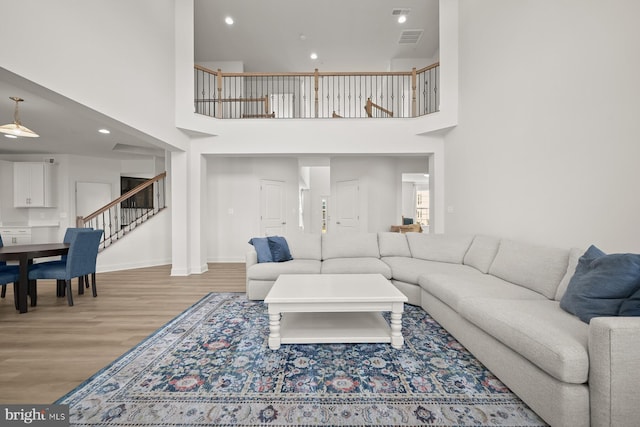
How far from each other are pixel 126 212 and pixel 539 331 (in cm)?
942

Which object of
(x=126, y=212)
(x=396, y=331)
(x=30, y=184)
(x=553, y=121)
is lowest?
(x=396, y=331)

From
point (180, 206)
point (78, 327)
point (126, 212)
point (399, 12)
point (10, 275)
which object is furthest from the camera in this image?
point (126, 212)

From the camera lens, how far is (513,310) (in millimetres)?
1826

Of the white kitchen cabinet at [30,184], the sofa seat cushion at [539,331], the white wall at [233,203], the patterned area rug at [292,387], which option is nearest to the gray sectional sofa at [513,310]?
the sofa seat cushion at [539,331]

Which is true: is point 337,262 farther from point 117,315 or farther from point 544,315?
point 117,315

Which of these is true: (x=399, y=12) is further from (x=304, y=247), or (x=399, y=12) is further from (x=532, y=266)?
(x=532, y=266)

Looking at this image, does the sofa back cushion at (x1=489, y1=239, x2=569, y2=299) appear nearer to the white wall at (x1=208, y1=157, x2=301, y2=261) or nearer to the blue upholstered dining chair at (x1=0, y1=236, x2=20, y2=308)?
the white wall at (x1=208, y1=157, x2=301, y2=261)

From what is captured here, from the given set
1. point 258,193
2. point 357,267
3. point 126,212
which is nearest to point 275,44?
point 258,193

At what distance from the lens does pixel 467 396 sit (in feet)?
5.38

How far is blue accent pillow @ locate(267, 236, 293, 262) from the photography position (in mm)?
3669

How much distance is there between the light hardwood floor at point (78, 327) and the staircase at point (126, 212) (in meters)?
A: 1.47

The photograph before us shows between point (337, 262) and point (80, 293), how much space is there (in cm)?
374

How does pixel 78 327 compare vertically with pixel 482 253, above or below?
below

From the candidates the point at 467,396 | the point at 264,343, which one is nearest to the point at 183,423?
the point at 264,343
